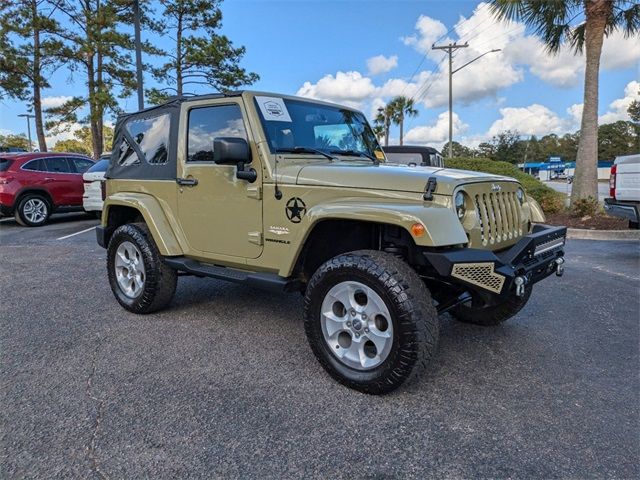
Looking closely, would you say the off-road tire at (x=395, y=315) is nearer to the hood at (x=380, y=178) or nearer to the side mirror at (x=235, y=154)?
the hood at (x=380, y=178)

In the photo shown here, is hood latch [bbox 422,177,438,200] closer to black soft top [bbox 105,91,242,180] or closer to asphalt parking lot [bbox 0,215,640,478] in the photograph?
asphalt parking lot [bbox 0,215,640,478]

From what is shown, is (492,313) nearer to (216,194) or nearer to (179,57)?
(216,194)

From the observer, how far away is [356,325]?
2879 millimetres

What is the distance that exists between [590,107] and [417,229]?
10.6 meters

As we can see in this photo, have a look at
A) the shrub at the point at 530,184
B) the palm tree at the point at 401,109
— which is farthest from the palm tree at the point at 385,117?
the shrub at the point at 530,184

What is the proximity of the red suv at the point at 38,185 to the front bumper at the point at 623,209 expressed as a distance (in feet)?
37.0

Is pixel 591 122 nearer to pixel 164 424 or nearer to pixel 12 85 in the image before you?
pixel 164 424

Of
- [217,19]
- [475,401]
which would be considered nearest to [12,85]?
[217,19]

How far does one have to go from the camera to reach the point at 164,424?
249 centimetres

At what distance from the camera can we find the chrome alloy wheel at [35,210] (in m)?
10.5

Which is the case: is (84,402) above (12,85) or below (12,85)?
below

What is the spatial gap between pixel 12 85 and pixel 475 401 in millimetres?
21518

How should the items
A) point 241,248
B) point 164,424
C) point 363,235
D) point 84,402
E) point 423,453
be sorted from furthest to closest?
point 241,248
point 363,235
point 84,402
point 164,424
point 423,453

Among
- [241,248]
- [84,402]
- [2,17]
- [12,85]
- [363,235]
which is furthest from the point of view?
[12,85]
